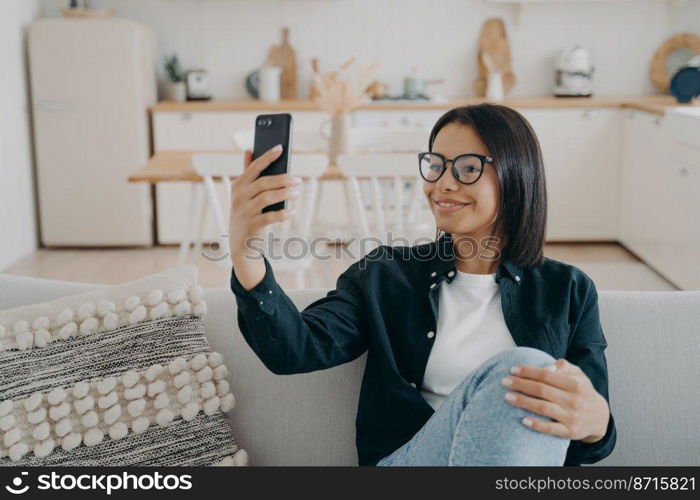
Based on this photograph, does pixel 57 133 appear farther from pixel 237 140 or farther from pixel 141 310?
pixel 141 310

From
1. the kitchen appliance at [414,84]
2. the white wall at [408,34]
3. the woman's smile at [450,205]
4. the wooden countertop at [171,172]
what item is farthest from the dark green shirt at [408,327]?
the white wall at [408,34]

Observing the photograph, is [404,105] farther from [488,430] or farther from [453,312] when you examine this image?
[488,430]

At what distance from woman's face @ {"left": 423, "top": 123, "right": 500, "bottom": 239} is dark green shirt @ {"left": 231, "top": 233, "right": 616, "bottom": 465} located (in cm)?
9

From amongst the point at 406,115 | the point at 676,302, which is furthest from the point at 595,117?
the point at 676,302

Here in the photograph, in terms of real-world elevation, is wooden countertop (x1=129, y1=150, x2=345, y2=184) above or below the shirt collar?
below

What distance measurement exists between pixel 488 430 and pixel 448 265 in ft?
1.26

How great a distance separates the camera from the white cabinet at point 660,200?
3.97 meters

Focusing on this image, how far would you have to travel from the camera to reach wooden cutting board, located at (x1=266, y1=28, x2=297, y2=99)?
5.46 meters

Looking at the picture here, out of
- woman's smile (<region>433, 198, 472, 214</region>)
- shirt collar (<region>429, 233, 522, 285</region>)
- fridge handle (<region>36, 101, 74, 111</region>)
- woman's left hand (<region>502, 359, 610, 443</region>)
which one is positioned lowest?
woman's left hand (<region>502, 359, 610, 443</region>)

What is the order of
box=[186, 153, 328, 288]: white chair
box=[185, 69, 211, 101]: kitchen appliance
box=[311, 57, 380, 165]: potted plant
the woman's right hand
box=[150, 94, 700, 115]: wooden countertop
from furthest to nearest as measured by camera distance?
box=[185, 69, 211, 101]: kitchen appliance → box=[150, 94, 700, 115]: wooden countertop → box=[311, 57, 380, 165]: potted plant → box=[186, 153, 328, 288]: white chair → the woman's right hand

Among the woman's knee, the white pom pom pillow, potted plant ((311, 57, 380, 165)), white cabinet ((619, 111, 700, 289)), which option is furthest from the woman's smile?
white cabinet ((619, 111, 700, 289))

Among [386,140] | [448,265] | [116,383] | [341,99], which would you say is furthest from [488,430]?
[386,140]

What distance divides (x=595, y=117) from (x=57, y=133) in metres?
3.14

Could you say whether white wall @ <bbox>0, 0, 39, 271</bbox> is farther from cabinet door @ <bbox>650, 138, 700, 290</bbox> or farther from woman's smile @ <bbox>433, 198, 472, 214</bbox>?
woman's smile @ <bbox>433, 198, 472, 214</bbox>
